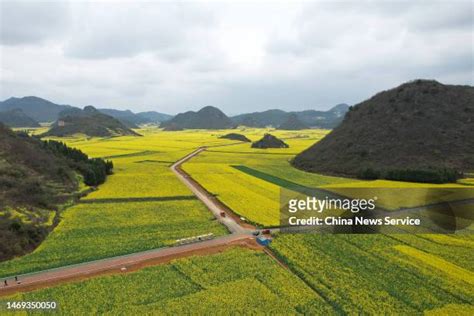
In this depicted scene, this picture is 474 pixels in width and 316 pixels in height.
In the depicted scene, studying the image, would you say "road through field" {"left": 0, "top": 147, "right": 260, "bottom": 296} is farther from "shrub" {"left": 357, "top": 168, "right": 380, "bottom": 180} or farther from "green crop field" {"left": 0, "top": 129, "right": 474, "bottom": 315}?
"shrub" {"left": 357, "top": 168, "right": 380, "bottom": 180}

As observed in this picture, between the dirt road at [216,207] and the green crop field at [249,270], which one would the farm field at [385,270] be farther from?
the dirt road at [216,207]

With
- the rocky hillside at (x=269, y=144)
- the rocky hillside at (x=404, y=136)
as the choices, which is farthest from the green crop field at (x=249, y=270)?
the rocky hillside at (x=269, y=144)

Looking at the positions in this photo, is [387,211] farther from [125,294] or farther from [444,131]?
[444,131]

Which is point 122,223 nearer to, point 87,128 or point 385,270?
point 385,270

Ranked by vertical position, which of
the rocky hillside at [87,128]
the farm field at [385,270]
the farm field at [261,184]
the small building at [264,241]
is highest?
the rocky hillside at [87,128]

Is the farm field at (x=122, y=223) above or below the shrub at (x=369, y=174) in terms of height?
below
